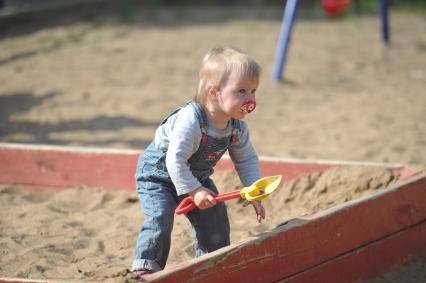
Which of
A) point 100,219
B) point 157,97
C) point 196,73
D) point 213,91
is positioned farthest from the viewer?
point 196,73

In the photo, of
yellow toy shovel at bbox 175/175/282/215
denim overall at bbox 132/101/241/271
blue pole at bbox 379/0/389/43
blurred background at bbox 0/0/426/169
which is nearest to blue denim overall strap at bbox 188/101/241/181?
denim overall at bbox 132/101/241/271

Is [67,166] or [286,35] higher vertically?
[286,35]

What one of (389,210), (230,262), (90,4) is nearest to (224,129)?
(230,262)

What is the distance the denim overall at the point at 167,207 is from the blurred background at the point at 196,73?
1.82m

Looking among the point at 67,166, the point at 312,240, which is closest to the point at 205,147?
the point at 312,240

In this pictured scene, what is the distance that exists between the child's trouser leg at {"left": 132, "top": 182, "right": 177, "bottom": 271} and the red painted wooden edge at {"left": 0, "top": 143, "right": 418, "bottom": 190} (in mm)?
960

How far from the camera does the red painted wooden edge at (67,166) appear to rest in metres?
3.66

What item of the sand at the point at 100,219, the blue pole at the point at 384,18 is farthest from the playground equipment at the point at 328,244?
the blue pole at the point at 384,18

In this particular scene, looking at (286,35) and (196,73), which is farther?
(196,73)

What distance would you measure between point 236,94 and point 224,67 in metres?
0.11

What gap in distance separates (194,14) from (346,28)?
2508 mm

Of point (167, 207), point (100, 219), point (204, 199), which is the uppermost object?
point (204, 199)

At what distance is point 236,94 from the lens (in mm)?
2545

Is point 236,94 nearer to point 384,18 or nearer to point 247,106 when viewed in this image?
point 247,106
